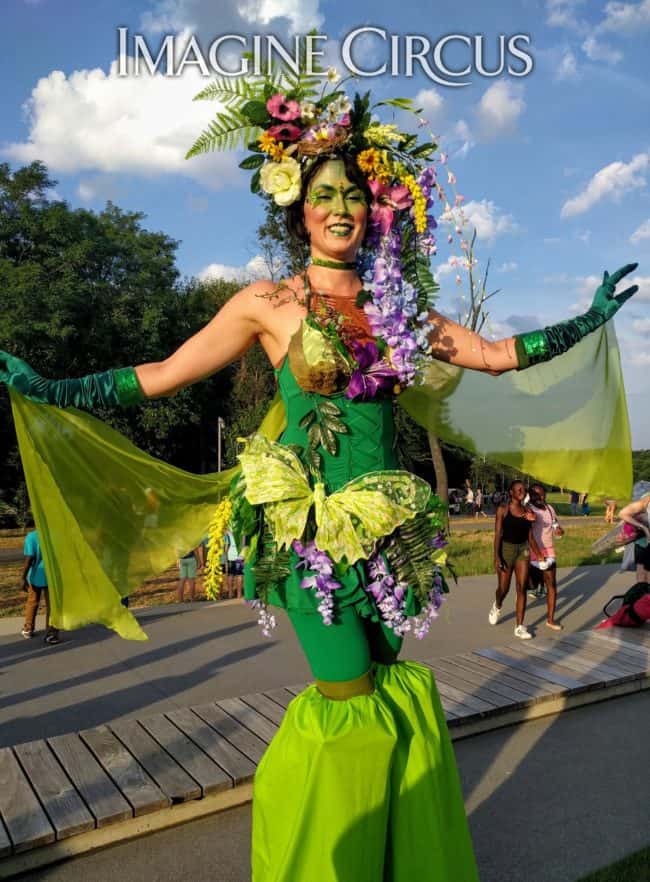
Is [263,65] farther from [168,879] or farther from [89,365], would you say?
[89,365]

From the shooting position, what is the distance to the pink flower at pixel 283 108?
2.41m

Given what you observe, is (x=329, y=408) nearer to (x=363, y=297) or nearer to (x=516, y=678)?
(x=363, y=297)

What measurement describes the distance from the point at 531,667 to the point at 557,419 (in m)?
2.57

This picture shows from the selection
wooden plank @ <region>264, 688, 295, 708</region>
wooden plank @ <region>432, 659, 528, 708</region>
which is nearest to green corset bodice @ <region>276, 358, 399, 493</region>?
wooden plank @ <region>264, 688, 295, 708</region>

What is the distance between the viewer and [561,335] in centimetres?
247

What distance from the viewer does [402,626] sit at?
218 cm

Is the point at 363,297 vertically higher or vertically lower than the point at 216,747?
higher

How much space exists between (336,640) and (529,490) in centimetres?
596

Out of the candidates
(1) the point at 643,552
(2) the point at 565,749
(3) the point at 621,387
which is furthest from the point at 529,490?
(3) the point at 621,387

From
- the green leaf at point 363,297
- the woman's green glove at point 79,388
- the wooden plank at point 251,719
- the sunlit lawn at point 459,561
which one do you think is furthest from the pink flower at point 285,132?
the sunlit lawn at point 459,561

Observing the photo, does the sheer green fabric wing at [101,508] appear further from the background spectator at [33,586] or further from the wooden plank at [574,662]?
the background spectator at [33,586]

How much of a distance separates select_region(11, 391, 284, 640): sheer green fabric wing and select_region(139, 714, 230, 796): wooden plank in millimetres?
1023

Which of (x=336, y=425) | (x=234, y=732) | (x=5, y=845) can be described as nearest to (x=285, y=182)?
(x=336, y=425)

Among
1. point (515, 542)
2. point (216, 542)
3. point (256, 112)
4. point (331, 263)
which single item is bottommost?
point (515, 542)
